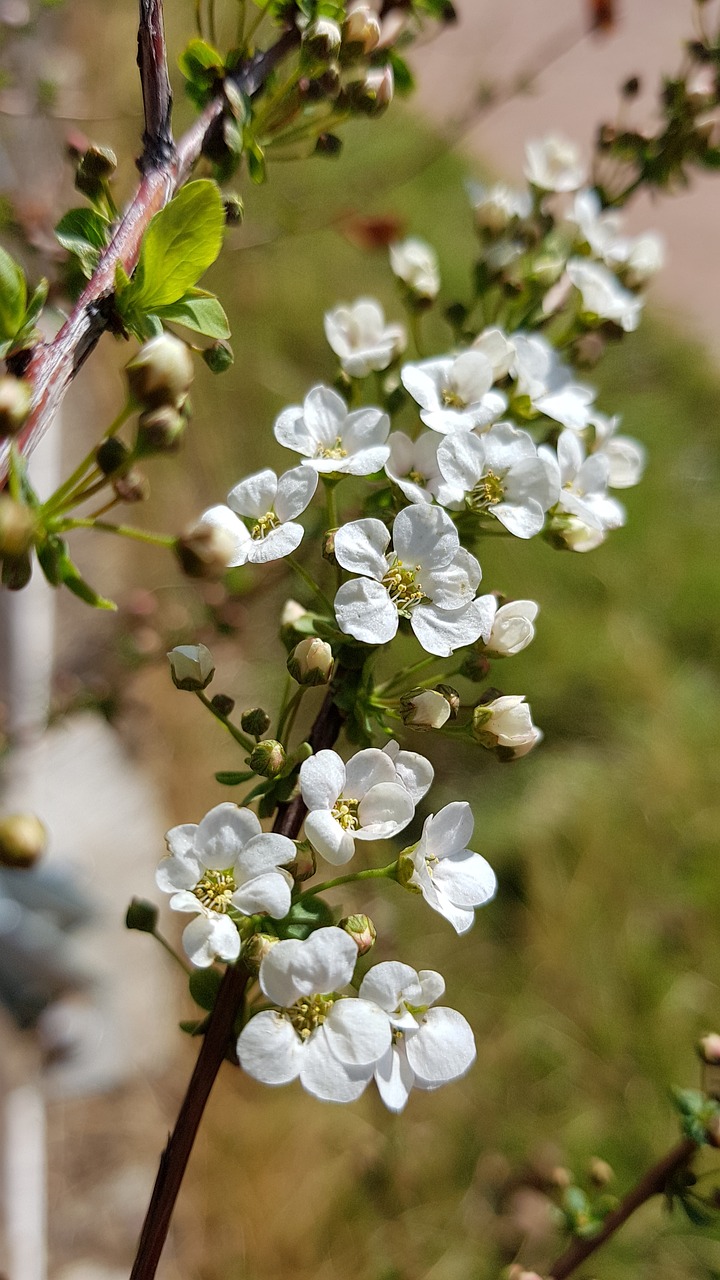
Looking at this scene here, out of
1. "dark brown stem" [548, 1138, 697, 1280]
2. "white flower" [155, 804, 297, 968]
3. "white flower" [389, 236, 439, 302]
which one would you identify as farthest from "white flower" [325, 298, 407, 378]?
"dark brown stem" [548, 1138, 697, 1280]

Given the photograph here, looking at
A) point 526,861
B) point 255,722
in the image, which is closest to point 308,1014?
point 255,722

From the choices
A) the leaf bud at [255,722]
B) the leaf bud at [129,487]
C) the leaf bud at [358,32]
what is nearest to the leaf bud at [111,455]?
the leaf bud at [129,487]

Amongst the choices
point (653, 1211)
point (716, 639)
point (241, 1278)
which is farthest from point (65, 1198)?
point (716, 639)

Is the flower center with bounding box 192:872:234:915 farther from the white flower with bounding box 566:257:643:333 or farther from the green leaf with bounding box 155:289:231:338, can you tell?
the white flower with bounding box 566:257:643:333

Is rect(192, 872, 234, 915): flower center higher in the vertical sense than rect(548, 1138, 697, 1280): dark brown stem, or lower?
higher

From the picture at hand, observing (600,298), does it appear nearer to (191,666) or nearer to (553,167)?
(553,167)

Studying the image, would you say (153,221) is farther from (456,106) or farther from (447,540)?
(456,106)

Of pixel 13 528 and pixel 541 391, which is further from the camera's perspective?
pixel 541 391
